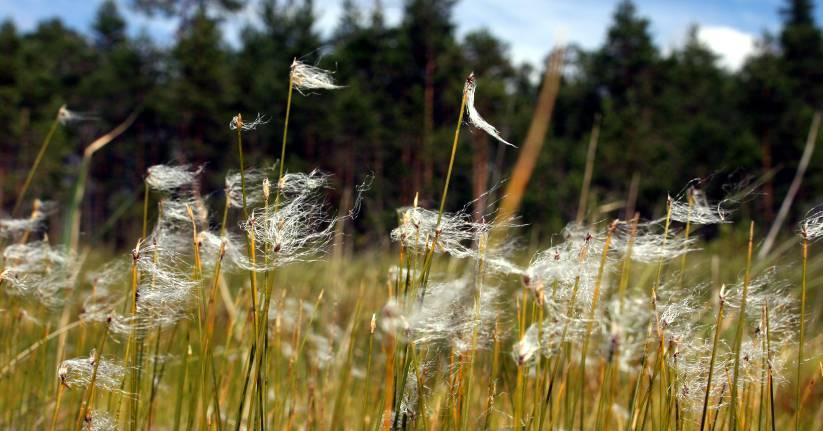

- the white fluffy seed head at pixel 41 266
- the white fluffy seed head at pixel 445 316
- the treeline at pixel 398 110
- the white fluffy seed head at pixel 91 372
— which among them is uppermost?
the treeline at pixel 398 110

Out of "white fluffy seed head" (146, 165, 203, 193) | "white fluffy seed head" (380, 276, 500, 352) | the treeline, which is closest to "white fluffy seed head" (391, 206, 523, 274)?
"white fluffy seed head" (380, 276, 500, 352)

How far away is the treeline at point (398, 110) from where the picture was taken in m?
25.5

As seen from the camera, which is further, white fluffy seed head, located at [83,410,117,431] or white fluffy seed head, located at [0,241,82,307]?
white fluffy seed head, located at [0,241,82,307]

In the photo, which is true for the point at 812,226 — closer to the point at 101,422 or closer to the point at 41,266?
the point at 101,422

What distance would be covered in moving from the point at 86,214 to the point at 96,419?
A: 125ft

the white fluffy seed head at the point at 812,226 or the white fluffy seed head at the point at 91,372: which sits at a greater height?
the white fluffy seed head at the point at 812,226

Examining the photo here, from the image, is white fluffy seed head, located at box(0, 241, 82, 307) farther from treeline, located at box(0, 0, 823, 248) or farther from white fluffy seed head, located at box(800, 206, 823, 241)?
treeline, located at box(0, 0, 823, 248)

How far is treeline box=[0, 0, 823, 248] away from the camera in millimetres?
25453

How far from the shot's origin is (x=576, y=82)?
37.9 meters

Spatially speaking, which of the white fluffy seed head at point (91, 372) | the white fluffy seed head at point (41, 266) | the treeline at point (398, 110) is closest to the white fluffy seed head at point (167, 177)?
the white fluffy seed head at point (91, 372)

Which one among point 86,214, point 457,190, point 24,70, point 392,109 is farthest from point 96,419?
point 86,214

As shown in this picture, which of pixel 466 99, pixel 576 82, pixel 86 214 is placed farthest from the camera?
pixel 576 82

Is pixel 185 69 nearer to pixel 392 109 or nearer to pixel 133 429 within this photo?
pixel 392 109

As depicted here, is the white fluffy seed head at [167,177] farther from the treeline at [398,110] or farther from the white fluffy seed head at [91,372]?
the treeline at [398,110]
